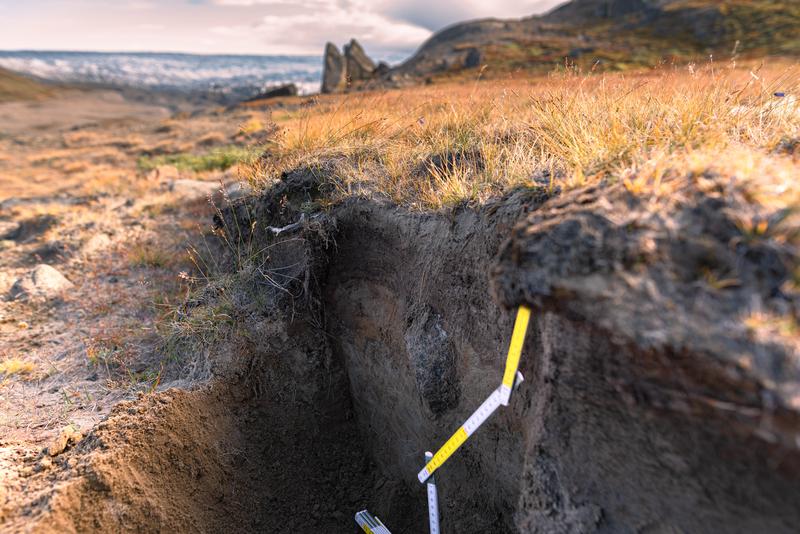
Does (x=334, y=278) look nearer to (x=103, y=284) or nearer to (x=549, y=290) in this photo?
(x=549, y=290)

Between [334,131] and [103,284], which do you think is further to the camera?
[103,284]

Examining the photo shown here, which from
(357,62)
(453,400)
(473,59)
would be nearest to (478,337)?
(453,400)

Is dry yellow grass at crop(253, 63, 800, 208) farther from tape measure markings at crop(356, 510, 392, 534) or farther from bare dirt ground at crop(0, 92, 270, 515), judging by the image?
tape measure markings at crop(356, 510, 392, 534)

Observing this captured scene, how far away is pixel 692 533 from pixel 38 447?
4.19m

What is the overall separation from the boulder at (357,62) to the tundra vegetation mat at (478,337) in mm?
33220

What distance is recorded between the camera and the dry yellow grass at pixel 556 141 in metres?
2.36

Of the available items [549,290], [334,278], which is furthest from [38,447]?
[549,290]

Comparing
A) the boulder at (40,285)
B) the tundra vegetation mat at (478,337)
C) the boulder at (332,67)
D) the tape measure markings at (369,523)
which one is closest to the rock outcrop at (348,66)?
the boulder at (332,67)

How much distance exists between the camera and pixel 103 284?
5777 millimetres

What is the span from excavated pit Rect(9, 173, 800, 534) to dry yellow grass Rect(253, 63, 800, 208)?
0.91 ft

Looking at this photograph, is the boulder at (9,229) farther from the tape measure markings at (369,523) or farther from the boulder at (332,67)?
the boulder at (332,67)

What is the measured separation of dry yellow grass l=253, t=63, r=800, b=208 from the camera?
2.36m

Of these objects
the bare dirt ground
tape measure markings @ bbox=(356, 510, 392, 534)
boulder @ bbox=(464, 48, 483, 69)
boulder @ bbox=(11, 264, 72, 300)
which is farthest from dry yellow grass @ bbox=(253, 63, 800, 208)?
boulder @ bbox=(464, 48, 483, 69)

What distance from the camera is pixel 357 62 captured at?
3769cm
